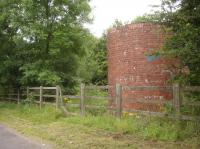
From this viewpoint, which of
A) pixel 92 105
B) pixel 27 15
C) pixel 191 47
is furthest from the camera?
pixel 27 15

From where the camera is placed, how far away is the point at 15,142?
1123 centimetres

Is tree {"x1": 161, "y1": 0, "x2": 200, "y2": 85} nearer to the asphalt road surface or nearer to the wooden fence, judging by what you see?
the wooden fence

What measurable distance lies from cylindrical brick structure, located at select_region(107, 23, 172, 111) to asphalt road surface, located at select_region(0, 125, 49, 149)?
15.4ft

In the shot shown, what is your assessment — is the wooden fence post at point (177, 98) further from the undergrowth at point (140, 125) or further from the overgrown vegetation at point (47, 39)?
the overgrown vegetation at point (47, 39)

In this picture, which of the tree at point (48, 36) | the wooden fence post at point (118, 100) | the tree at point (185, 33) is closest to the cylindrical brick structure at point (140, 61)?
the wooden fence post at point (118, 100)

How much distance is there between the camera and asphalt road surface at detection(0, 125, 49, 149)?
1031 centimetres

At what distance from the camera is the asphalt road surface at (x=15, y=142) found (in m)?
10.3

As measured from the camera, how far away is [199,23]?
31.2 ft

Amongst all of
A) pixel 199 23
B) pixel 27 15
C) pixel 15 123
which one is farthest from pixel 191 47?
pixel 27 15

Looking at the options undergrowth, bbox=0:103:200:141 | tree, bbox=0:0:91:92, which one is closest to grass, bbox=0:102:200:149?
undergrowth, bbox=0:103:200:141

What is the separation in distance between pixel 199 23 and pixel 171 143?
3046 millimetres

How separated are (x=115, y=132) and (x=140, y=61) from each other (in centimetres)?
433

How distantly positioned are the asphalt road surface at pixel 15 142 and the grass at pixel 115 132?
0.44 metres

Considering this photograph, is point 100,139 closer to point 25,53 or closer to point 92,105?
point 92,105
